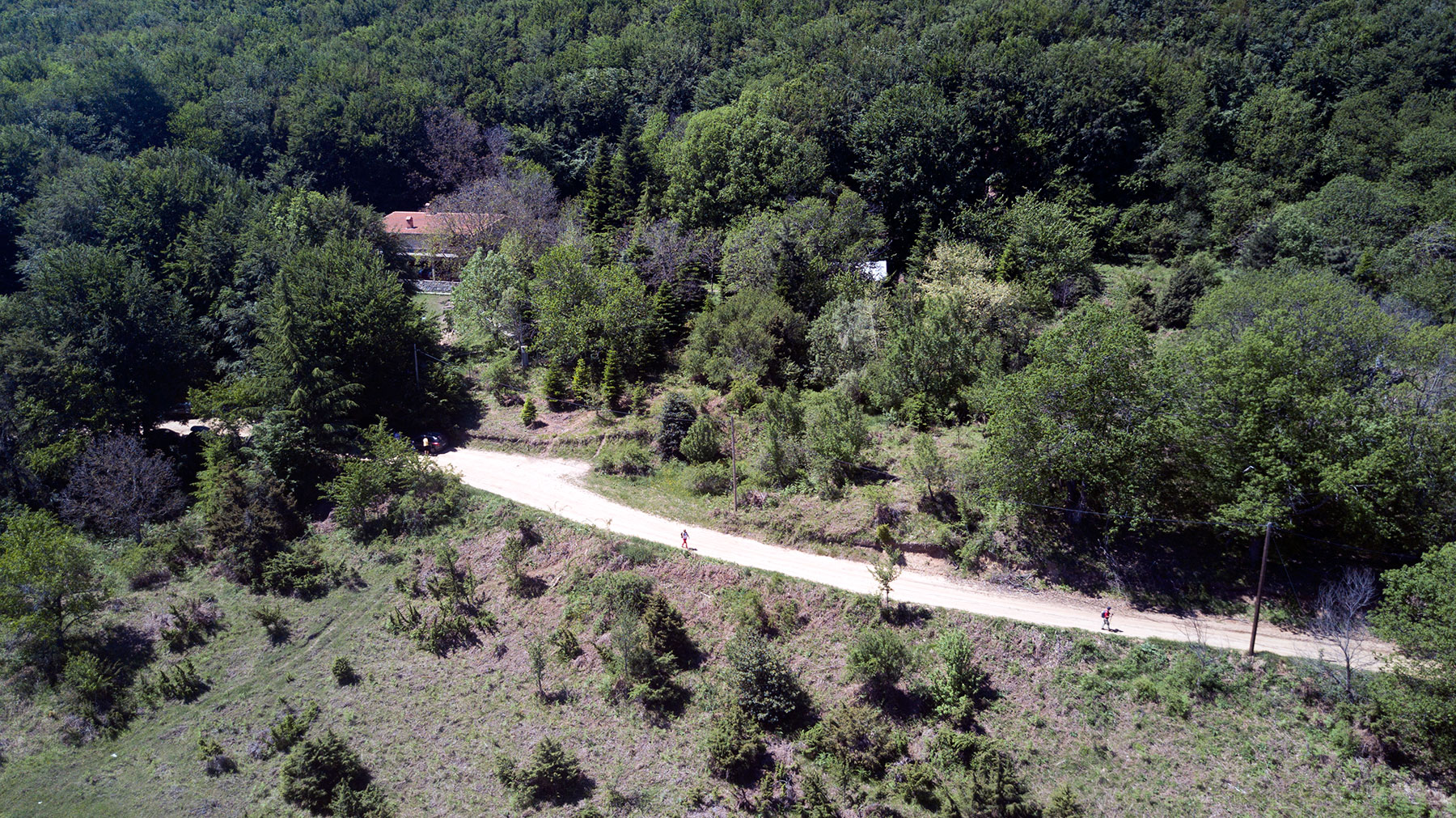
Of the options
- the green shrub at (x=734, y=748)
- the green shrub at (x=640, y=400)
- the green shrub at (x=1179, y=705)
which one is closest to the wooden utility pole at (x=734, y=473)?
the green shrub at (x=640, y=400)

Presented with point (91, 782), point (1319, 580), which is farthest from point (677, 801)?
point (1319, 580)

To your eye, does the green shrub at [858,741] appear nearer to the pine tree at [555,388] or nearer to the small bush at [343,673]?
the small bush at [343,673]

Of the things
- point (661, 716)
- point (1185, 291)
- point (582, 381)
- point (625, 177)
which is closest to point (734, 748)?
point (661, 716)

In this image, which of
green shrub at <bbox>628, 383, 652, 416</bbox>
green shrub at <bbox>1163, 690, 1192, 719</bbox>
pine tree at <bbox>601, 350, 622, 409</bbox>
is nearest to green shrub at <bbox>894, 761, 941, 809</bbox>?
green shrub at <bbox>1163, 690, 1192, 719</bbox>

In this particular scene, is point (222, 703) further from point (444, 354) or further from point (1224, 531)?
point (1224, 531)

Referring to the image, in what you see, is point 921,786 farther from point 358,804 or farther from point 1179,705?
point 358,804

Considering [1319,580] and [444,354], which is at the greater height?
[444,354]
